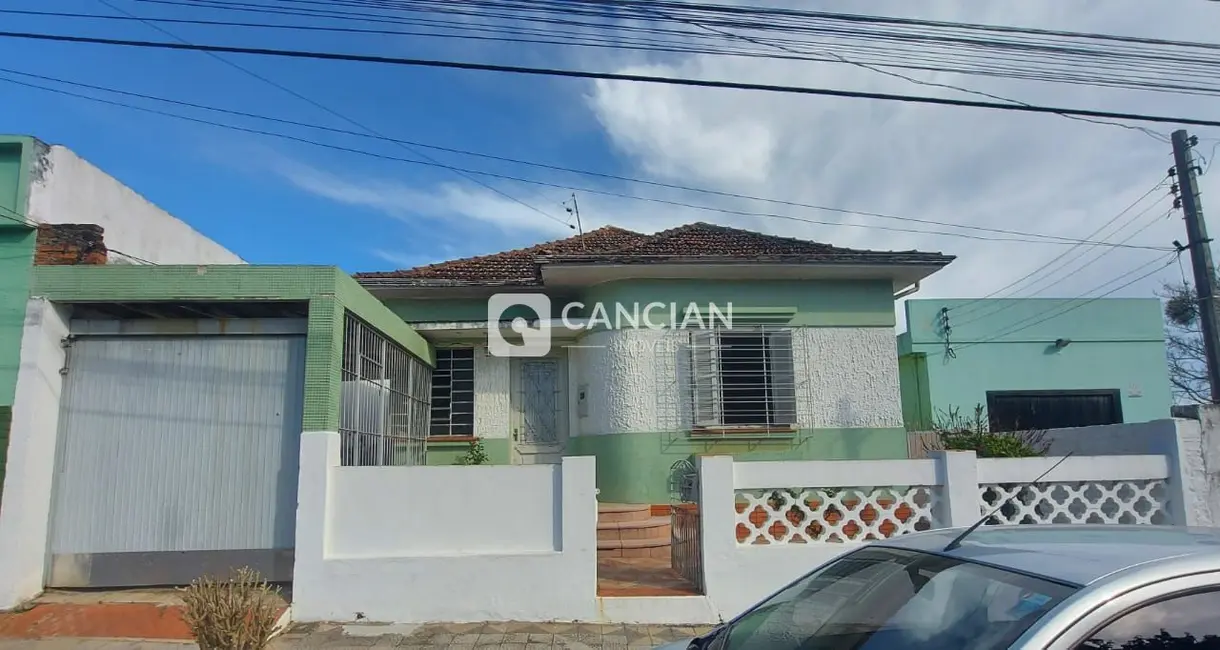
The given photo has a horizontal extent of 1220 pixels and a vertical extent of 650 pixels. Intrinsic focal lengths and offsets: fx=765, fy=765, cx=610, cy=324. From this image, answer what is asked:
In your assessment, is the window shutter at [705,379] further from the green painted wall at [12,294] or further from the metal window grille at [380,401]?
the green painted wall at [12,294]

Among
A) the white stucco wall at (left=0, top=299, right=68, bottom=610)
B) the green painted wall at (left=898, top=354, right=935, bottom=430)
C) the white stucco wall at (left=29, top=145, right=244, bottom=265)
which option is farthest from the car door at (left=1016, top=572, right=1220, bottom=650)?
the green painted wall at (left=898, top=354, right=935, bottom=430)

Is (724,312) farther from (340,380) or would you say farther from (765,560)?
(340,380)

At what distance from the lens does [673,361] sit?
10.3m

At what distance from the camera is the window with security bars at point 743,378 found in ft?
33.6

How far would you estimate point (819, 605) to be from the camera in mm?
2873

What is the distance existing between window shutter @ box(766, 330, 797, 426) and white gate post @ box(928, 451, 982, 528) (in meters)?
3.72

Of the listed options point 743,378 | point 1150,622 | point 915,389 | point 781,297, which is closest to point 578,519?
point 743,378

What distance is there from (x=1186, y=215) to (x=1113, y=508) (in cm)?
598

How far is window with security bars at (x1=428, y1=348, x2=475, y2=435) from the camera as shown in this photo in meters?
11.1

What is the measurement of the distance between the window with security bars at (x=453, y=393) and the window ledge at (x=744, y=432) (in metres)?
3.31

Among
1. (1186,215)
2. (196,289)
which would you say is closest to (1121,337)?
(1186,215)

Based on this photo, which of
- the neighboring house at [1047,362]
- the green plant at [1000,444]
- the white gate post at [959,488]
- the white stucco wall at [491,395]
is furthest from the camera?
the neighboring house at [1047,362]

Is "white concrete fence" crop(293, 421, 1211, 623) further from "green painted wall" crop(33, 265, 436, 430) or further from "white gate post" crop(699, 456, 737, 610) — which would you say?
"green painted wall" crop(33, 265, 436, 430)

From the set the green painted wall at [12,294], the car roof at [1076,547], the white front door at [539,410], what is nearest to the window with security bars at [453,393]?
the white front door at [539,410]
